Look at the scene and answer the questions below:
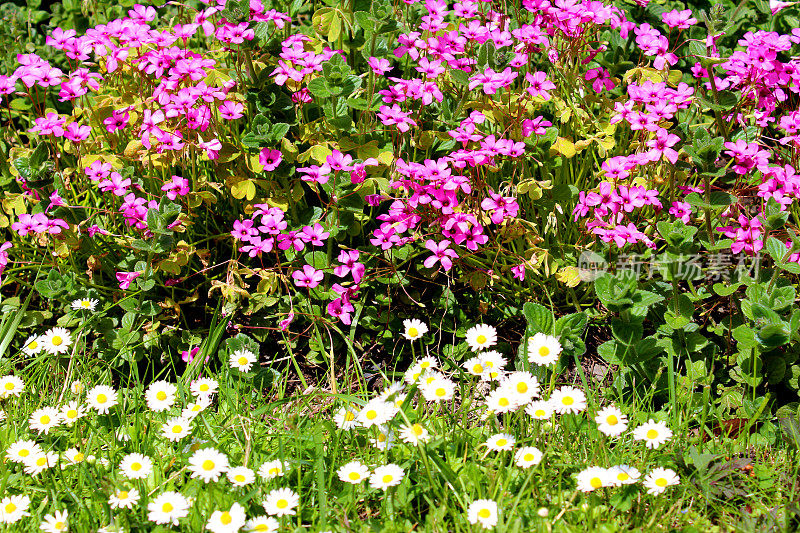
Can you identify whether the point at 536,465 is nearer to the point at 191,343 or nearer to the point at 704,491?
the point at 704,491

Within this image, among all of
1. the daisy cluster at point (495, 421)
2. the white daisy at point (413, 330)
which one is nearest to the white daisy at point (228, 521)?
the daisy cluster at point (495, 421)

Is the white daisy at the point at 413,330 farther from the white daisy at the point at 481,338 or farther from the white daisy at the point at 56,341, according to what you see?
the white daisy at the point at 56,341

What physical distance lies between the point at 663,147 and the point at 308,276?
3.80 feet

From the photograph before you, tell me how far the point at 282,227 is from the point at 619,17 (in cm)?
151

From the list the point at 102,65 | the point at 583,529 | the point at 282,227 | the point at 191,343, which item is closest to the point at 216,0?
the point at 102,65

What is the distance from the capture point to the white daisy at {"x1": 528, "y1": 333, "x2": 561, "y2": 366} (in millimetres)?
2154

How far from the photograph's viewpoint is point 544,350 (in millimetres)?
2168

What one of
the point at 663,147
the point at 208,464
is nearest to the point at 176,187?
the point at 208,464

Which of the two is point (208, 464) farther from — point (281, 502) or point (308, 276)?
point (308, 276)

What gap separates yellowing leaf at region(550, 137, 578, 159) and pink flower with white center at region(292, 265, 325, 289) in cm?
88

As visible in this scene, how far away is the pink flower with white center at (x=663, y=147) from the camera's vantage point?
2316 millimetres

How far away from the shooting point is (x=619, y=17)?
2934 millimetres

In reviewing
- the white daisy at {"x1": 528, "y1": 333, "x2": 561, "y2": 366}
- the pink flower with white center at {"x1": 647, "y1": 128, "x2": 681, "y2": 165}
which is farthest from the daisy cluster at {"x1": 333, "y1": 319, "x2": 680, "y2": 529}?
the pink flower with white center at {"x1": 647, "y1": 128, "x2": 681, "y2": 165}

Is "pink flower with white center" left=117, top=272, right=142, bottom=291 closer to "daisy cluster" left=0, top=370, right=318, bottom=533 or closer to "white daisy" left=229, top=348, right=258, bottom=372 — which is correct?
"daisy cluster" left=0, top=370, right=318, bottom=533
